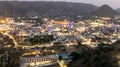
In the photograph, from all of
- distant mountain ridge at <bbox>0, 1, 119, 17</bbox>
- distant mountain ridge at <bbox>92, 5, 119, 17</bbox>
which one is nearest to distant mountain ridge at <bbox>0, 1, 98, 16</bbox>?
distant mountain ridge at <bbox>0, 1, 119, 17</bbox>

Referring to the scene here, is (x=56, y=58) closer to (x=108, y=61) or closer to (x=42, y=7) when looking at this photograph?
(x=108, y=61)

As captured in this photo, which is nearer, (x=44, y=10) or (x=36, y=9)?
(x=36, y=9)

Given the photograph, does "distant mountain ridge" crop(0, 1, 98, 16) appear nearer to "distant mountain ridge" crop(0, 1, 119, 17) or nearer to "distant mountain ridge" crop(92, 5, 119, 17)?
"distant mountain ridge" crop(0, 1, 119, 17)

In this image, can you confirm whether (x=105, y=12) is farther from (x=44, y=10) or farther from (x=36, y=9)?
(x=36, y=9)

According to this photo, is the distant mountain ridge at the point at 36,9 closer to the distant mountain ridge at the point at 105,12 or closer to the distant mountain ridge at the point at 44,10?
the distant mountain ridge at the point at 44,10

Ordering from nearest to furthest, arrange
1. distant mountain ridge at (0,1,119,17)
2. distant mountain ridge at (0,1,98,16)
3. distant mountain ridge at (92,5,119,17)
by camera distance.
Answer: distant mountain ridge at (92,5,119,17), distant mountain ridge at (0,1,119,17), distant mountain ridge at (0,1,98,16)

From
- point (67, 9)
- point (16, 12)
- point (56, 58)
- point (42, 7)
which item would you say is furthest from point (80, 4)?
point (56, 58)

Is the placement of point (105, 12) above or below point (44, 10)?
below

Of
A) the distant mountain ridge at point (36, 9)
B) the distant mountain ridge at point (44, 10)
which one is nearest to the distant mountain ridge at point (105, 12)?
the distant mountain ridge at point (44, 10)

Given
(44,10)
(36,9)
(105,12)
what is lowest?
(105,12)

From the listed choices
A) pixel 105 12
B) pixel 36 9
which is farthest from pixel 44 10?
pixel 105 12

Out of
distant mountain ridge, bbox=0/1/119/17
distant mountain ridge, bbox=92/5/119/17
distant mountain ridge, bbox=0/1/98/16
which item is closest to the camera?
distant mountain ridge, bbox=92/5/119/17
